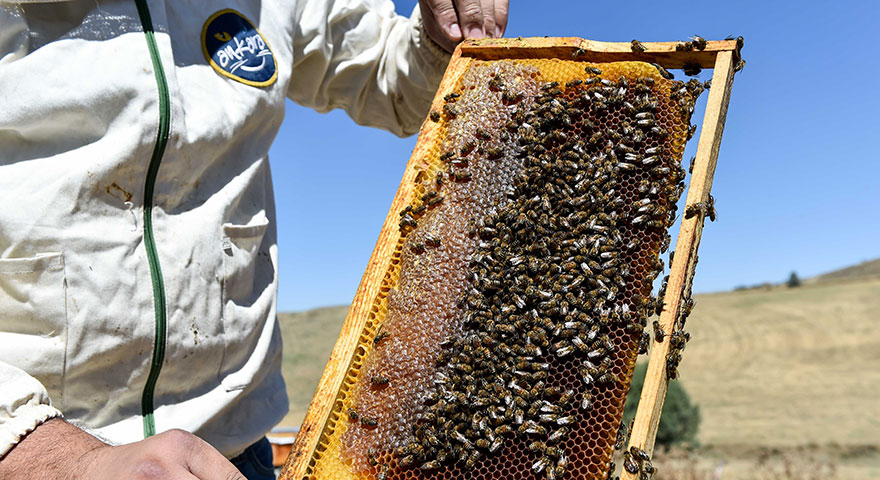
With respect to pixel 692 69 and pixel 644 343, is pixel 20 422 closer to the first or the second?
pixel 644 343

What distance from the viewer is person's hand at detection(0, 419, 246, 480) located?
2.20 metres

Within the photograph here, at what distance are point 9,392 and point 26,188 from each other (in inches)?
38.1

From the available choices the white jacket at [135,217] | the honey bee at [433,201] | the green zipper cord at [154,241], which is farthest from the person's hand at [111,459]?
the honey bee at [433,201]

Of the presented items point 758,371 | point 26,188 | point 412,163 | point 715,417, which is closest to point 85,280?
point 26,188

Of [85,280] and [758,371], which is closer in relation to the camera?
[85,280]

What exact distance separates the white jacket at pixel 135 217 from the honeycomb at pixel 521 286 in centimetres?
94

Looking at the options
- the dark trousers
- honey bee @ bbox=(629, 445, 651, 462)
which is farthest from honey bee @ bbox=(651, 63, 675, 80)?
the dark trousers

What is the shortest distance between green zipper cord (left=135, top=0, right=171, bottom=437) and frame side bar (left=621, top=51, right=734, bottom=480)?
2.37 m

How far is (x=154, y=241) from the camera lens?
3.28 metres

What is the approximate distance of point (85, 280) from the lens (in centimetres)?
303

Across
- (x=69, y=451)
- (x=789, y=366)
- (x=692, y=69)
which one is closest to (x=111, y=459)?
(x=69, y=451)

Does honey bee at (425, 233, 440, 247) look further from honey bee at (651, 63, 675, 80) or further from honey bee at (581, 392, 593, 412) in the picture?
honey bee at (651, 63, 675, 80)

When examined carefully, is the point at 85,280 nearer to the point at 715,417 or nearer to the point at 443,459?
the point at 443,459

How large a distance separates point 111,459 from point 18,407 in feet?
1.83
